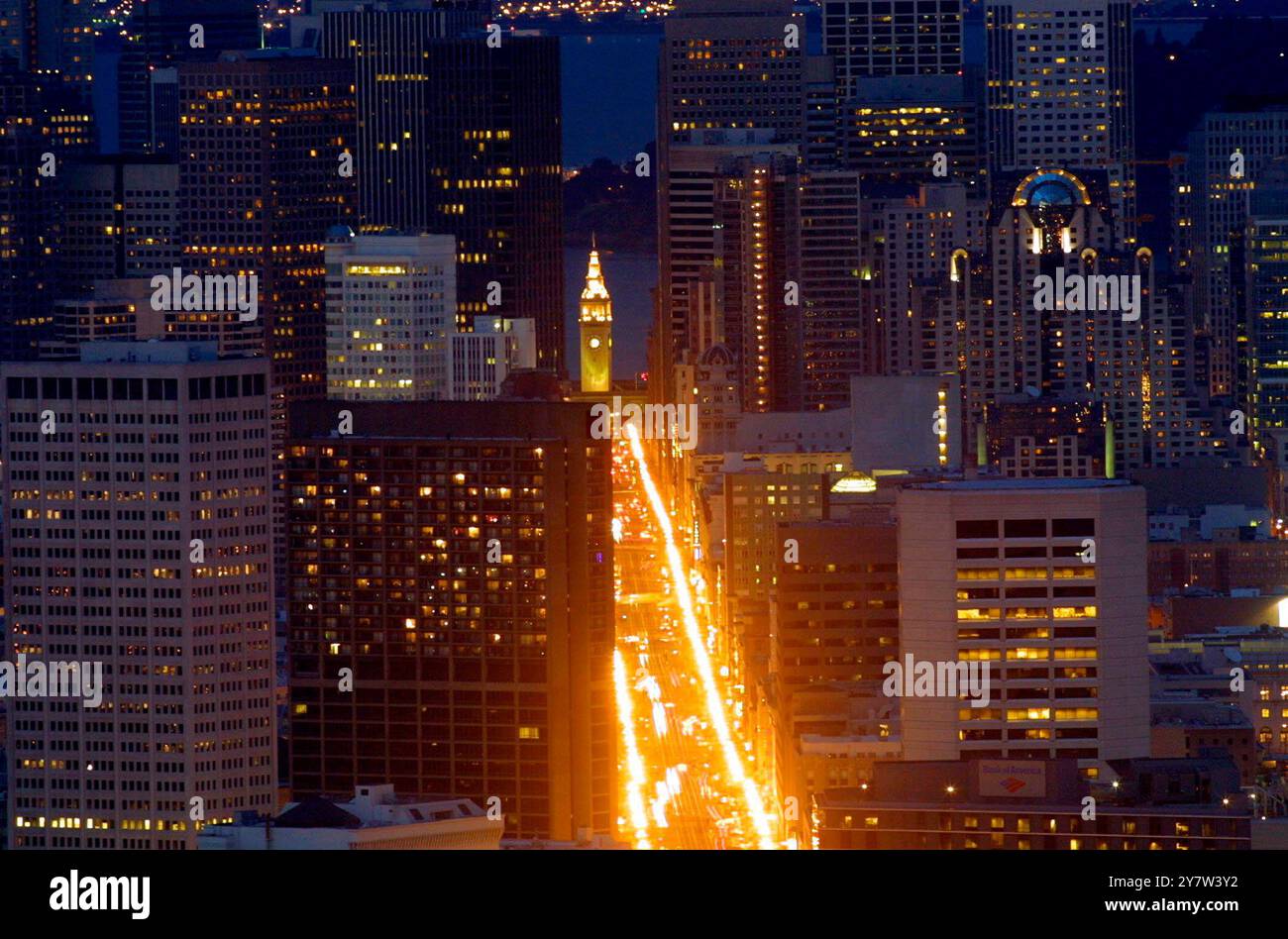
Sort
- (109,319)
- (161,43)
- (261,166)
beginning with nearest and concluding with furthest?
(109,319)
(261,166)
(161,43)

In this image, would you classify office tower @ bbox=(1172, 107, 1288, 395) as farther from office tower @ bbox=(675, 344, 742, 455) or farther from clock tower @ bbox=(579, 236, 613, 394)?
clock tower @ bbox=(579, 236, 613, 394)

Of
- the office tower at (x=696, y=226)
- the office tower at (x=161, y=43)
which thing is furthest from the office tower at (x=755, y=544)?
the office tower at (x=161, y=43)

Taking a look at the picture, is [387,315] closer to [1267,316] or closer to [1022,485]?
[1267,316]

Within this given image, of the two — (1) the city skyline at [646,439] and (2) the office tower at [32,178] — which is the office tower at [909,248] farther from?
(2) the office tower at [32,178]

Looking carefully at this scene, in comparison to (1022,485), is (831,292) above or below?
above

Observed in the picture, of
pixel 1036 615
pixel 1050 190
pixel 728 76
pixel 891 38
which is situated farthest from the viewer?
pixel 891 38

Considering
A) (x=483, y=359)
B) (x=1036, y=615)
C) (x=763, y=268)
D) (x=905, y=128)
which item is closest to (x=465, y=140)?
(x=763, y=268)
